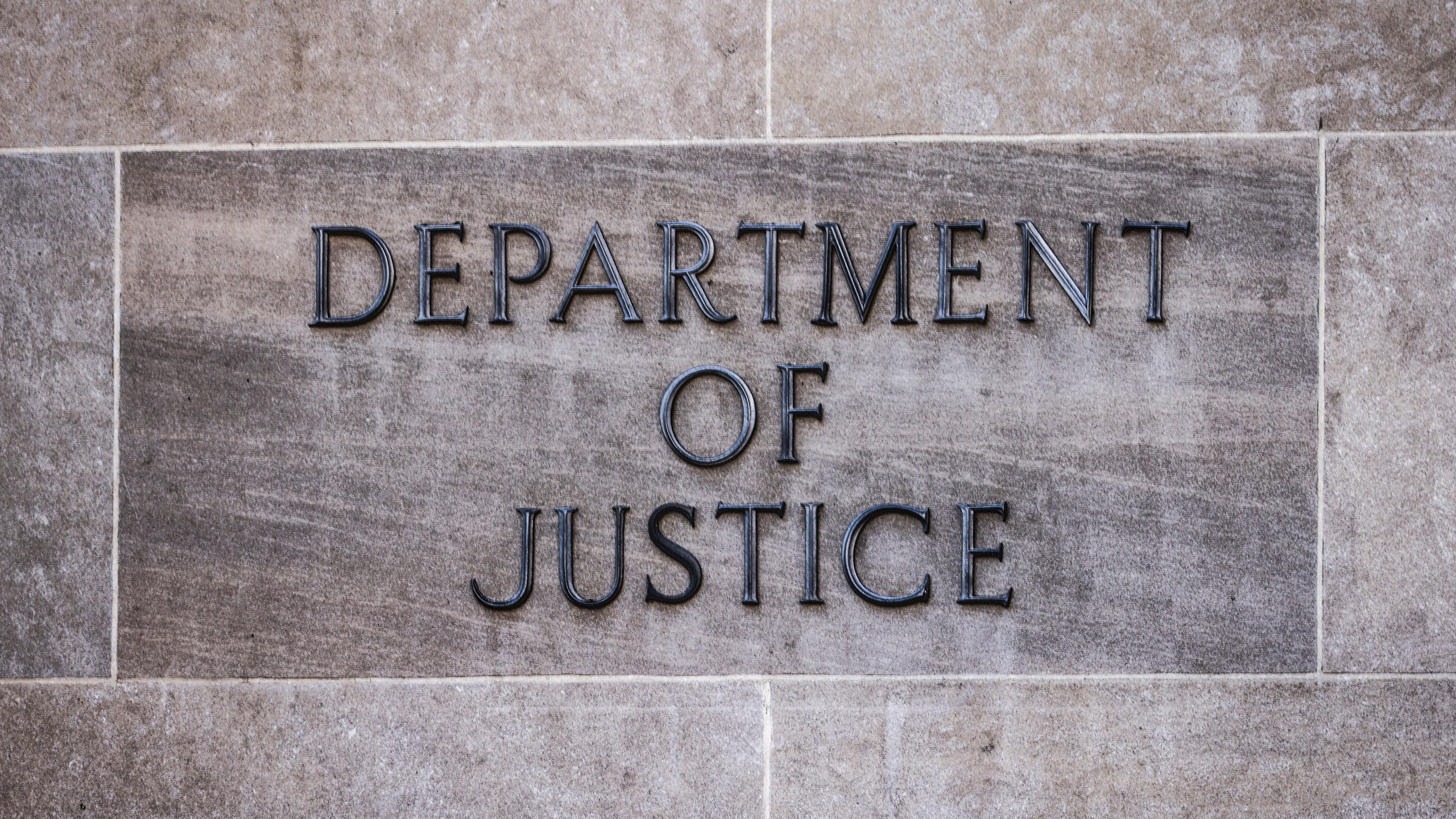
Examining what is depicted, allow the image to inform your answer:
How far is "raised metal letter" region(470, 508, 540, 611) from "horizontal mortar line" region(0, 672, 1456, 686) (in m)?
0.23

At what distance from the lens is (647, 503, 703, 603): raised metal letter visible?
10.3 feet

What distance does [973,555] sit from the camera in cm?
312

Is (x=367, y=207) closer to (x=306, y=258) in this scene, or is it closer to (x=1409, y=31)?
(x=306, y=258)

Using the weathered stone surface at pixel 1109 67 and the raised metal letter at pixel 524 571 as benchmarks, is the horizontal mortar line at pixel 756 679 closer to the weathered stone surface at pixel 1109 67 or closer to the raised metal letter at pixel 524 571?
the raised metal letter at pixel 524 571

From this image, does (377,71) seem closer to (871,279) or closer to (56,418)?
(56,418)

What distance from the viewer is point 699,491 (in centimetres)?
317

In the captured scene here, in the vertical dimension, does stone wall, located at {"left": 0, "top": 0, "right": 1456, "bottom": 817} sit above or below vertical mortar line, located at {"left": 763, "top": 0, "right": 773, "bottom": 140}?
below

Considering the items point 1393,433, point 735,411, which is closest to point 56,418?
point 735,411

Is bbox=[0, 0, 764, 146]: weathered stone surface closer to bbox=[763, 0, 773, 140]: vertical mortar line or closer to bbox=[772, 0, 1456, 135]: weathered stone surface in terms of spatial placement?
bbox=[763, 0, 773, 140]: vertical mortar line

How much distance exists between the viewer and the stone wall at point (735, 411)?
10.3ft

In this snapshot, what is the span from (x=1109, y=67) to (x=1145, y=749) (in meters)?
2.08

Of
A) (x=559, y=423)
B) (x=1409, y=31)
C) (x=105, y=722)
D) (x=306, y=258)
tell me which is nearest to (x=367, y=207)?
(x=306, y=258)

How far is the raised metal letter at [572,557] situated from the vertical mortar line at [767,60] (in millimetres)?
1301

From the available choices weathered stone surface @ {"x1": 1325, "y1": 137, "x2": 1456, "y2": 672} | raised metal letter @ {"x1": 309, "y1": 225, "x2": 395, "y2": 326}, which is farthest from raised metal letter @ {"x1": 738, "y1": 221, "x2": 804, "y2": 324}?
weathered stone surface @ {"x1": 1325, "y1": 137, "x2": 1456, "y2": 672}
